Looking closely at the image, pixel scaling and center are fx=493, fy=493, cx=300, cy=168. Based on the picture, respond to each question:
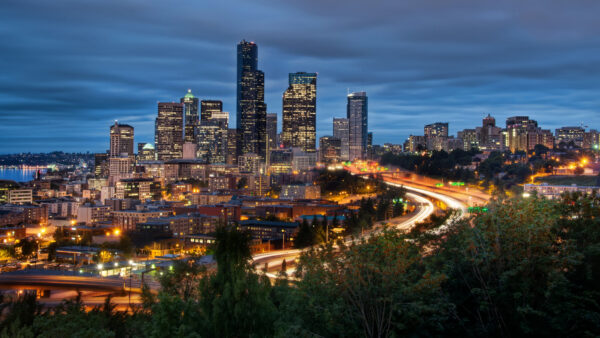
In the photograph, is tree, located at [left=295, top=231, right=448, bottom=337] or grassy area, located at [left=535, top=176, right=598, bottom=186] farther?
grassy area, located at [left=535, top=176, right=598, bottom=186]

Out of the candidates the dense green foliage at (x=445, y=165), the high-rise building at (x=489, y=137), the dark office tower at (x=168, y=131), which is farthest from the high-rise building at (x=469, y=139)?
the dark office tower at (x=168, y=131)

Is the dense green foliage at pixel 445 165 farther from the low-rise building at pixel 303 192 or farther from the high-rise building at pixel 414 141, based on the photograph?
the high-rise building at pixel 414 141

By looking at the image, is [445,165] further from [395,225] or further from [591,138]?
[395,225]

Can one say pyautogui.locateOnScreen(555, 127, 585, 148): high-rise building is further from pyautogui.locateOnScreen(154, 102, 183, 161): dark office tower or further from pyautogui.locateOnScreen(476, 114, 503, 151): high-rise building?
pyautogui.locateOnScreen(154, 102, 183, 161): dark office tower

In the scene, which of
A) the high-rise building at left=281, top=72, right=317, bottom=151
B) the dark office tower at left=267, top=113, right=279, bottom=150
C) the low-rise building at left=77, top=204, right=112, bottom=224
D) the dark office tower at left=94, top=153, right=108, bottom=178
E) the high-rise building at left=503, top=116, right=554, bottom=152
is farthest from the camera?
the dark office tower at left=267, top=113, right=279, bottom=150

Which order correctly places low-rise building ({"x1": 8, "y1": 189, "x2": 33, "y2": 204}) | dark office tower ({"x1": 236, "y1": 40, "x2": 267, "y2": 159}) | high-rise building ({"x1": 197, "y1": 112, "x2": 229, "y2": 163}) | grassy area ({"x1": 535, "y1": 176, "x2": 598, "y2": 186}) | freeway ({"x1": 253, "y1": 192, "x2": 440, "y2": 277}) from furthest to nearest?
high-rise building ({"x1": 197, "y1": 112, "x2": 229, "y2": 163}) → dark office tower ({"x1": 236, "y1": 40, "x2": 267, "y2": 159}) → low-rise building ({"x1": 8, "y1": 189, "x2": 33, "y2": 204}) → grassy area ({"x1": 535, "y1": 176, "x2": 598, "y2": 186}) → freeway ({"x1": 253, "y1": 192, "x2": 440, "y2": 277})

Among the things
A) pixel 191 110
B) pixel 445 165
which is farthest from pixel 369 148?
pixel 445 165

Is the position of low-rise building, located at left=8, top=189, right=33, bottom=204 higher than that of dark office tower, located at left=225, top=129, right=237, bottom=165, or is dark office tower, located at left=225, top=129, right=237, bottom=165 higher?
dark office tower, located at left=225, top=129, right=237, bottom=165

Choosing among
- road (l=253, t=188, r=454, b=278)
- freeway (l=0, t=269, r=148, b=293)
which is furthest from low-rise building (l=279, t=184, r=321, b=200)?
freeway (l=0, t=269, r=148, b=293)
